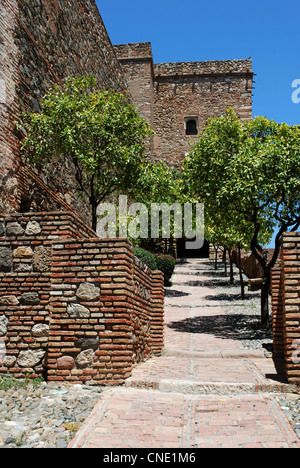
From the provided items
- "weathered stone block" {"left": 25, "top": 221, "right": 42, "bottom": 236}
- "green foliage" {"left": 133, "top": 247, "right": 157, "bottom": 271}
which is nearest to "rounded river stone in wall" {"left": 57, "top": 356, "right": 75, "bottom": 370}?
"weathered stone block" {"left": 25, "top": 221, "right": 42, "bottom": 236}

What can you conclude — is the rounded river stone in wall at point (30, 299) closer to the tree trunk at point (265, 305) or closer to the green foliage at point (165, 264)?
the tree trunk at point (265, 305)

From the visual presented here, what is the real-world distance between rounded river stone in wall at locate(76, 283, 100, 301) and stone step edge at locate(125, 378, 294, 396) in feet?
3.15

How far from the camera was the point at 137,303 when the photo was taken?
6.23m

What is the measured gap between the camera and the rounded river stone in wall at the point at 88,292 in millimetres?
5090

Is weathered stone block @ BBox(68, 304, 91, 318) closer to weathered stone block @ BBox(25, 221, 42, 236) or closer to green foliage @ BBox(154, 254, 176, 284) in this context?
weathered stone block @ BBox(25, 221, 42, 236)

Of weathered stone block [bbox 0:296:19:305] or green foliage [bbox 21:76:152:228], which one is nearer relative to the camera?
weathered stone block [bbox 0:296:19:305]

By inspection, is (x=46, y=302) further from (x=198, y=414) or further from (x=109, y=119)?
(x=109, y=119)

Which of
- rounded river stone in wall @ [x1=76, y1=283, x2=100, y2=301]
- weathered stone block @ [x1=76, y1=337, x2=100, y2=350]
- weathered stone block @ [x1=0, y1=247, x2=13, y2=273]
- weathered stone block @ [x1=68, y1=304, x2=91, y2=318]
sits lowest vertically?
weathered stone block @ [x1=76, y1=337, x2=100, y2=350]

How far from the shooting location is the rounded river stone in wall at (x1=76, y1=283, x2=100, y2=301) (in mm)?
5090

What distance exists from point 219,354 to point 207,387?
277cm

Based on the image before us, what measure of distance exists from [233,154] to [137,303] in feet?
21.4

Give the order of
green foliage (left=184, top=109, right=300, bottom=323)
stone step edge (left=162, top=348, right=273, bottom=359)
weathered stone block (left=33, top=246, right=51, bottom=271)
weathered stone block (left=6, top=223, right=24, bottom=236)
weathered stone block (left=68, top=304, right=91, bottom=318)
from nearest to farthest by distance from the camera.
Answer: weathered stone block (left=68, top=304, right=91, bottom=318), weathered stone block (left=33, top=246, right=51, bottom=271), weathered stone block (left=6, top=223, right=24, bottom=236), stone step edge (left=162, top=348, right=273, bottom=359), green foliage (left=184, top=109, right=300, bottom=323)

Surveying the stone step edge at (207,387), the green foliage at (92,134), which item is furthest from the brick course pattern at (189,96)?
the stone step edge at (207,387)

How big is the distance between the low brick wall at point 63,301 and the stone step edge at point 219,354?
2.88 meters
